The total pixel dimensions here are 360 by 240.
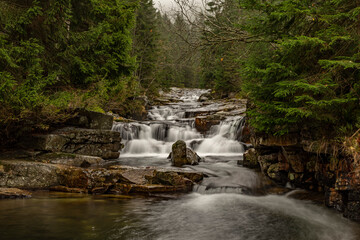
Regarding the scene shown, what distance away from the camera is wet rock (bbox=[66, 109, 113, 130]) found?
9.96 meters

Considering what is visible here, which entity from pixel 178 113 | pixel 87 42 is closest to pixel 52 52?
pixel 87 42

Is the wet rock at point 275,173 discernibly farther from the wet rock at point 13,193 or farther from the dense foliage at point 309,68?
the wet rock at point 13,193

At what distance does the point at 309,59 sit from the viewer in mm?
5441

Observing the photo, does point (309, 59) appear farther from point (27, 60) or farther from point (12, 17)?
point (12, 17)

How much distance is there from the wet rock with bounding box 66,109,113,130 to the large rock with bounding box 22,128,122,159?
429mm

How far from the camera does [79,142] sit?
9.39 meters

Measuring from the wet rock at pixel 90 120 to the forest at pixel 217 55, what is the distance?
0.54 m

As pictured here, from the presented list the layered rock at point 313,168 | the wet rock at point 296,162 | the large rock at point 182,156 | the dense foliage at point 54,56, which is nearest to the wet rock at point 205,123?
the large rock at point 182,156

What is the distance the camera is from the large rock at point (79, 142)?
850 cm

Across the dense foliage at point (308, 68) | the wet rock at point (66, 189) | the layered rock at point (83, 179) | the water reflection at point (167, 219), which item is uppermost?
the dense foliage at point (308, 68)

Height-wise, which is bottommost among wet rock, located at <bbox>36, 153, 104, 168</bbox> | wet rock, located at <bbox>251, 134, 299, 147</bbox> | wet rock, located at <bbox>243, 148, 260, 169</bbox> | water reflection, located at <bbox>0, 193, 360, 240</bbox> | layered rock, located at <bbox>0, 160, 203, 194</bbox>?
water reflection, located at <bbox>0, 193, 360, 240</bbox>

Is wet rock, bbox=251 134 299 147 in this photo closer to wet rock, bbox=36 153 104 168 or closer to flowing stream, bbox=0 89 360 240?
flowing stream, bbox=0 89 360 240

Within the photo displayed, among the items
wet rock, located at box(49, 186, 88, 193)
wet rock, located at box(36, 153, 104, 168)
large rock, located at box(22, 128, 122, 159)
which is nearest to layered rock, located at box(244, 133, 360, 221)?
wet rock, located at box(49, 186, 88, 193)

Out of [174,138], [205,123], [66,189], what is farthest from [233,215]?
[205,123]
